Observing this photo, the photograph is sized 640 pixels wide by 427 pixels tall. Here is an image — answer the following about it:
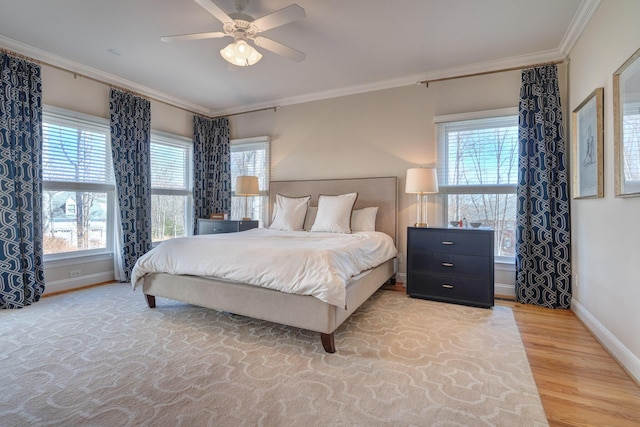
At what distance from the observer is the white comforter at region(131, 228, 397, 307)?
2072 mm

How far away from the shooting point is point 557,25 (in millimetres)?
2787

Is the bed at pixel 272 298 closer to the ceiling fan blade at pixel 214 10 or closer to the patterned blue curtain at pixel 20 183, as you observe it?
the patterned blue curtain at pixel 20 183

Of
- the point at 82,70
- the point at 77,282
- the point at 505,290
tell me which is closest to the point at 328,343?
the point at 505,290

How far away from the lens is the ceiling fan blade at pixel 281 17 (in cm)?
211

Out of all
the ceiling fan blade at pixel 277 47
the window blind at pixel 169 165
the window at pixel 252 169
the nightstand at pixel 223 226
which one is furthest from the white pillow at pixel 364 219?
the window blind at pixel 169 165

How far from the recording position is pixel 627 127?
193cm

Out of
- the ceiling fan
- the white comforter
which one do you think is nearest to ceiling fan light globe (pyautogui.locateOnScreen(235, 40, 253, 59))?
the ceiling fan

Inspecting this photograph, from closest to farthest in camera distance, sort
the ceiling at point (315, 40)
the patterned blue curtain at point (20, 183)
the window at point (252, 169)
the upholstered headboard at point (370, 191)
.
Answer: the ceiling at point (315, 40) → the patterned blue curtain at point (20, 183) → the upholstered headboard at point (370, 191) → the window at point (252, 169)

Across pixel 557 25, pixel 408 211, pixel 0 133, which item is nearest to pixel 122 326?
pixel 0 133

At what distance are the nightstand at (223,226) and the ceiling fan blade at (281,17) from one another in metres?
2.70

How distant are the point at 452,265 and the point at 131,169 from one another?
4.31m

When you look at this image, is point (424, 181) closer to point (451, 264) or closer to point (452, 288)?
point (451, 264)

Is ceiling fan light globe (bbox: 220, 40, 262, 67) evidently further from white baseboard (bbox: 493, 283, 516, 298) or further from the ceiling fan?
white baseboard (bbox: 493, 283, 516, 298)

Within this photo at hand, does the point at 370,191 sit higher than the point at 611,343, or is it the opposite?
the point at 370,191
